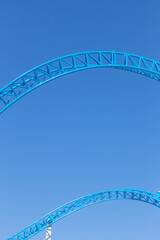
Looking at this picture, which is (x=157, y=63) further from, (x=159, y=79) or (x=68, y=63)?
(x=68, y=63)

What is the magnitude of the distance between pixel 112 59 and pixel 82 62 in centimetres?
215

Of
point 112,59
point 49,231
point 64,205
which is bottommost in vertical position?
point 49,231

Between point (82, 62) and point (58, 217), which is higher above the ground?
point (82, 62)

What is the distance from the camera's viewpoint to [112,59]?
63.1 feet

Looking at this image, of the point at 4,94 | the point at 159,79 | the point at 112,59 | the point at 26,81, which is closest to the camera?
the point at 4,94

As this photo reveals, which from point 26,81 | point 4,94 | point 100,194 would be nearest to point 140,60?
point 26,81

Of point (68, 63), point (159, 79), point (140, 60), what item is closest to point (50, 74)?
point (68, 63)

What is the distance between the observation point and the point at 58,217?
2786 cm

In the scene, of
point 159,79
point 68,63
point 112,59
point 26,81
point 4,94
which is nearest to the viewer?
point 4,94

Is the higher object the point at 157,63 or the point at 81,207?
the point at 157,63

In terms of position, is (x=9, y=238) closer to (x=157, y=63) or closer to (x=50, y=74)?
(x=50, y=74)

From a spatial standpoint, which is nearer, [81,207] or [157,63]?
[157,63]

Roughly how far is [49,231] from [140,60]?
15.6m

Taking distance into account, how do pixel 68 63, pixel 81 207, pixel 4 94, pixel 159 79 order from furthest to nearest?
pixel 81 207 → pixel 159 79 → pixel 68 63 → pixel 4 94
